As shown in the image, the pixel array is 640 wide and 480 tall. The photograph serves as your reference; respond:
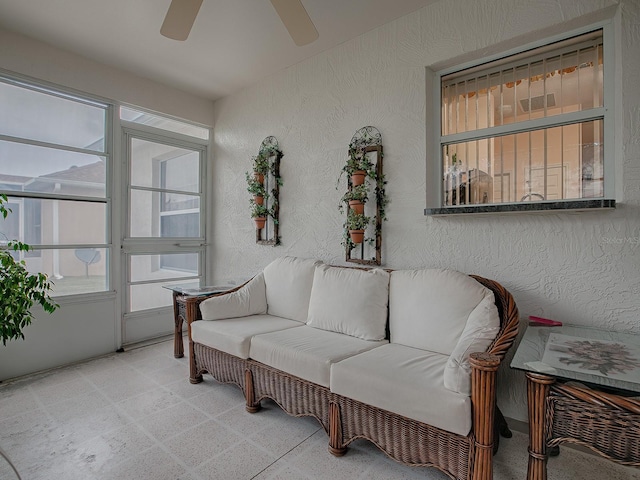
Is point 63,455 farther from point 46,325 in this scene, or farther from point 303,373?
point 46,325

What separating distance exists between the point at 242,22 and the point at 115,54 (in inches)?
52.4

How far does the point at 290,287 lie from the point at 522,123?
1.99 m

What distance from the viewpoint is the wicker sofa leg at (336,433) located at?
187cm

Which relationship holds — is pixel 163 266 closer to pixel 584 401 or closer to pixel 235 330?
pixel 235 330

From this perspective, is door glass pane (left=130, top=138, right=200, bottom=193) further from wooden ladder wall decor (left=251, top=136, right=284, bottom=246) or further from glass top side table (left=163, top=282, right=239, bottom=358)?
glass top side table (left=163, top=282, right=239, bottom=358)

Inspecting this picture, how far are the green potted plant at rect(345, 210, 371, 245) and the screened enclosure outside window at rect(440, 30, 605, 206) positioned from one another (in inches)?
23.7

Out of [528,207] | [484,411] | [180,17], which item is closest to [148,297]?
[180,17]

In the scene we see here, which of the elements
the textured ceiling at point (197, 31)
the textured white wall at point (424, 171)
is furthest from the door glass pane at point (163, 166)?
the textured ceiling at point (197, 31)

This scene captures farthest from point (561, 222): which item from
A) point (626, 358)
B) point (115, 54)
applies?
point (115, 54)

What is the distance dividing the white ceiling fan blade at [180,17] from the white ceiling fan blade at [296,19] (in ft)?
1.33

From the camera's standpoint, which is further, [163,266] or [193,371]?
[163,266]

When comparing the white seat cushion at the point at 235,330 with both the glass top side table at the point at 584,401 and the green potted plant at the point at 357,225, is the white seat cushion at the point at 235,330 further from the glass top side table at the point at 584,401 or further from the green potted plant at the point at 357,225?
the glass top side table at the point at 584,401

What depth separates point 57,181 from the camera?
10.3 feet

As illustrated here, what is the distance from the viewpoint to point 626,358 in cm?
142
